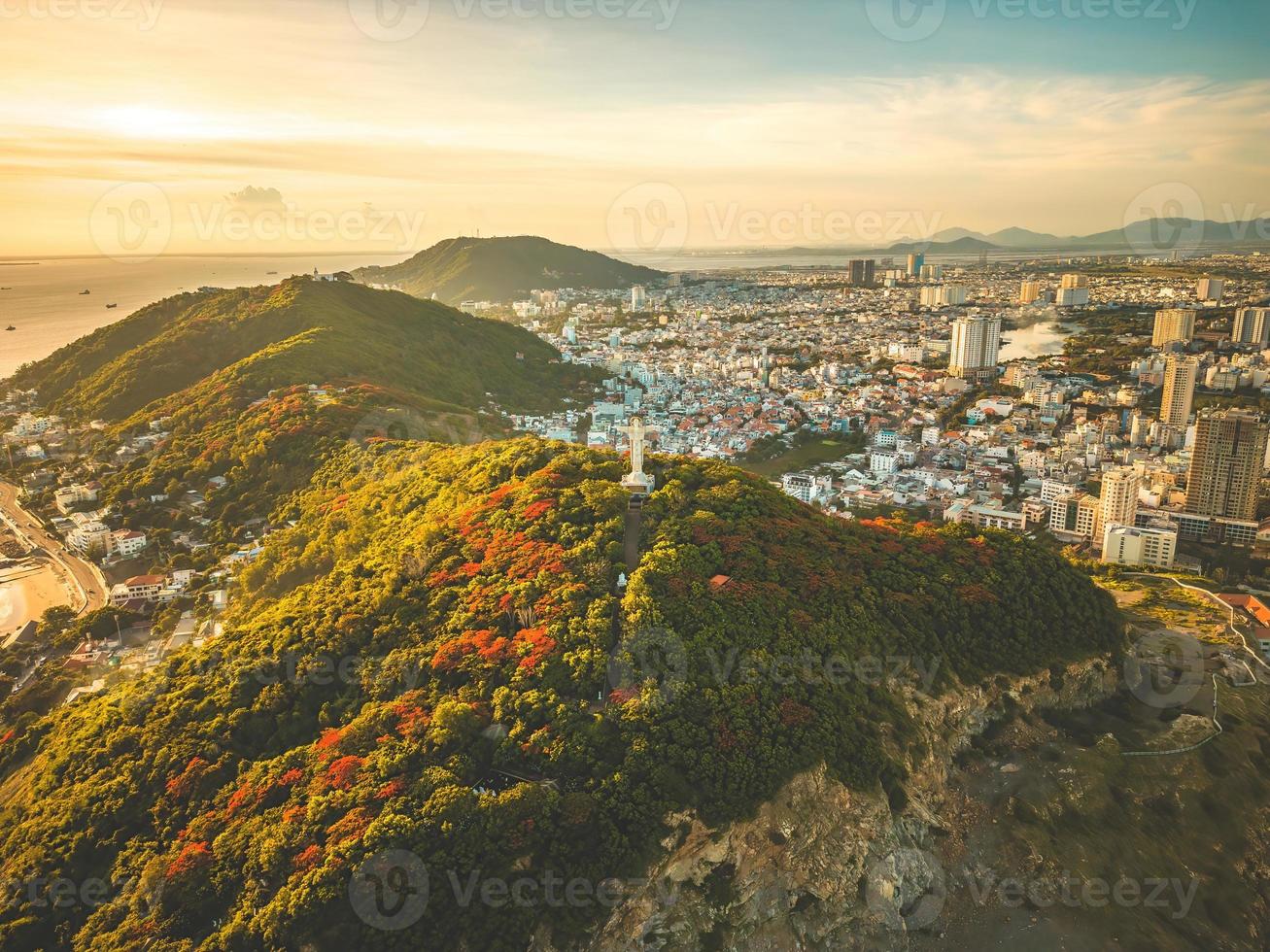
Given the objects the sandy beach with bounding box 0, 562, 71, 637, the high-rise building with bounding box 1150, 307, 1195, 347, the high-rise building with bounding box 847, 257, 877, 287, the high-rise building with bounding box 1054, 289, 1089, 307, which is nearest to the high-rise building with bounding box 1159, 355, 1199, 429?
the high-rise building with bounding box 1150, 307, 1195, 347

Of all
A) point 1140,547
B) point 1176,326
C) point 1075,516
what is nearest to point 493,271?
point 1176,326

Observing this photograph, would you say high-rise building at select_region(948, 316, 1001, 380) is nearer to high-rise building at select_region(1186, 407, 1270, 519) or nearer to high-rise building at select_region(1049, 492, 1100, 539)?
high-rise building at select_region(1186, 407, 1270, 519)

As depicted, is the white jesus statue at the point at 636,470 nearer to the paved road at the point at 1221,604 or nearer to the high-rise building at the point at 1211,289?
the paved road at the point at 1221,604

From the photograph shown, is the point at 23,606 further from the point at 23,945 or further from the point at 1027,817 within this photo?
the point at 1027,817

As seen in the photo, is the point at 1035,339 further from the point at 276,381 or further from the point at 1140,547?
the point at 276,381

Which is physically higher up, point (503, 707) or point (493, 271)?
point (493, 271)

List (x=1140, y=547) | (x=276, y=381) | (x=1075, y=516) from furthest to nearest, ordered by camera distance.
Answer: (x=276, y=381)
(x=1075, y=516)
(x=1140, y=547)

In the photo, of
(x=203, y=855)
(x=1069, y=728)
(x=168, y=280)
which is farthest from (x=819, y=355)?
(x=168, y=280)
